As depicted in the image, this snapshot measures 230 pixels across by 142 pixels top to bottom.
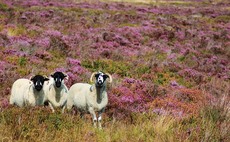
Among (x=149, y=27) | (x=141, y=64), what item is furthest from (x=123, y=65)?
(x=149, y=27)

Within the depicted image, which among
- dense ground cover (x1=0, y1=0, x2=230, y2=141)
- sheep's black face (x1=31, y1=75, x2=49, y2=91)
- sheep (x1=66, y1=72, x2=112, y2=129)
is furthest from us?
sheep's black face (x1=31, y1=75, x2=49, y2=91)

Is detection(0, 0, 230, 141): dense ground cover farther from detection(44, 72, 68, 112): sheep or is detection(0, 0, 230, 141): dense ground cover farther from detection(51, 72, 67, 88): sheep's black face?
detection(51, 72, 67, 88): sheep's black face

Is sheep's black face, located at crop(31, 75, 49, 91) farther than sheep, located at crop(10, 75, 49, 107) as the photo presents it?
No

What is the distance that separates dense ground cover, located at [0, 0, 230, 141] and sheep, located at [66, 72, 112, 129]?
0.48 meters

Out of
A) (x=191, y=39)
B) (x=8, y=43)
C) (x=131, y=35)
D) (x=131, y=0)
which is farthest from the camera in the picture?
(x=131, y=0)

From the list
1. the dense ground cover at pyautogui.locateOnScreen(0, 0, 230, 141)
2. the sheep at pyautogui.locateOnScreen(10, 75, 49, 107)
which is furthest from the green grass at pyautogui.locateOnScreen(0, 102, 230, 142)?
the sheep at pyautogui.locateOnScreen(10, 75, 49, 107)

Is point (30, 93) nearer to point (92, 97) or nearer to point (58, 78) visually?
point (58, 78)

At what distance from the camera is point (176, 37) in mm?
28109

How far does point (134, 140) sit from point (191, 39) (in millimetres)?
22393

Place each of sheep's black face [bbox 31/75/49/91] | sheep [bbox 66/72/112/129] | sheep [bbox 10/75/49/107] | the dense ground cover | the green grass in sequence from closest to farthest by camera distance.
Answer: the green grass < the dense ground cover < sheep [bbox 66/72/112/129] < sheep's black face [bbox 31/75/49/91] < sheep [bbox 10/75/49/107]

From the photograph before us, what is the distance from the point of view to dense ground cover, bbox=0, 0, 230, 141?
7.12 meters

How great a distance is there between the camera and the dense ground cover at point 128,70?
23.4ft

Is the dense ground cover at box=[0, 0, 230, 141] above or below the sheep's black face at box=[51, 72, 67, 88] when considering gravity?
below

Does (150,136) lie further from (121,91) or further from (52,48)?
(52,48)
